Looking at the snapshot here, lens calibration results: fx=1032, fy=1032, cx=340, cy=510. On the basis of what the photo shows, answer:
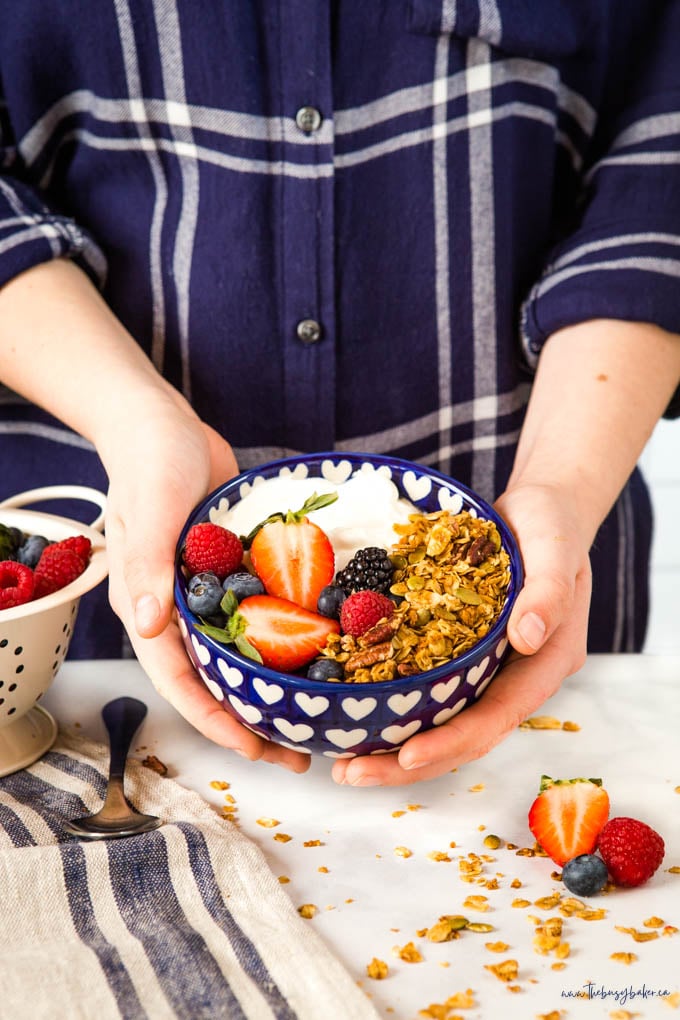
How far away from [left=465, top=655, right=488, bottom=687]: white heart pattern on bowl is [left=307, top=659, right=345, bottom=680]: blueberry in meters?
0.10

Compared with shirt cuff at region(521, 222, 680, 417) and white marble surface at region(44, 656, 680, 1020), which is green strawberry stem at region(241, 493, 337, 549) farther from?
shirt cuff at region(521, 222, 680, 417)

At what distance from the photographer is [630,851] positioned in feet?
2.58

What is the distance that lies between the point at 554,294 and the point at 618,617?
1.47ft

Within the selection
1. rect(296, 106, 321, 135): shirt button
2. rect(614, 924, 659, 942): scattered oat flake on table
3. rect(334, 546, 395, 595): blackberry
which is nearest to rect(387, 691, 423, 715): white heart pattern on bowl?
rect(334, 546, 395, 595): blackberry

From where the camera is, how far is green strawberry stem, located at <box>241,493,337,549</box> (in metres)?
0.88

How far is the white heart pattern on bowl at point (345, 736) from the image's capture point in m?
0.78

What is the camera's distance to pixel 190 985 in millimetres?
690

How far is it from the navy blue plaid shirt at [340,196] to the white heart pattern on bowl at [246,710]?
1.47 feet

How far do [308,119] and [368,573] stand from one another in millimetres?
519

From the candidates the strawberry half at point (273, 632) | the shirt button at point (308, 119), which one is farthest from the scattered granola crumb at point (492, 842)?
the shirt button at point (308, 119)

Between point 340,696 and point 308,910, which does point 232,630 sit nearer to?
point 340,696

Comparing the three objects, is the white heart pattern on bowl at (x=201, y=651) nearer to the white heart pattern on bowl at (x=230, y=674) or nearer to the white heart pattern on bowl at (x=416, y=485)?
the white heart pattern on bowl at (x=230, y=674)

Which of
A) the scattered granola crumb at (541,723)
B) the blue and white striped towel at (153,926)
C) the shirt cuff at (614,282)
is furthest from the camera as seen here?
the shirt cuff at (614,282)

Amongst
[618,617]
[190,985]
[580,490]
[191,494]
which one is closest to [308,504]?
Answer: [191,494]
